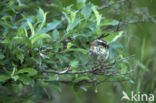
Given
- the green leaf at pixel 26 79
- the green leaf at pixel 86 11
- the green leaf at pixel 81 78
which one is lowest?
the green leaf at pixel 81 78

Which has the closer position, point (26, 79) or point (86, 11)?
point (26, 79)

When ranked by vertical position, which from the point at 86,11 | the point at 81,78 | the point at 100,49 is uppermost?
the point at 86,11

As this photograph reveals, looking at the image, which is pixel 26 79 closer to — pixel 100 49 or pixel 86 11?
pixel 100 49

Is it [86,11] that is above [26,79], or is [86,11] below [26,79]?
above

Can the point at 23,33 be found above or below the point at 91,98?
above

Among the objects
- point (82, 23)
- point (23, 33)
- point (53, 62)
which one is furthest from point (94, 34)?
point (23, 33)

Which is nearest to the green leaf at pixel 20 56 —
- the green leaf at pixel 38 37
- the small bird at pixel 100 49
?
the green leaf at pixel 38 37

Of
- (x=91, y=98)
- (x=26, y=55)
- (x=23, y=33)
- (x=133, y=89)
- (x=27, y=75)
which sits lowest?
(x=91, y=98)

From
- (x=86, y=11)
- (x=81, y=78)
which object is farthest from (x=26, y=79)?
(x=86, y=11)

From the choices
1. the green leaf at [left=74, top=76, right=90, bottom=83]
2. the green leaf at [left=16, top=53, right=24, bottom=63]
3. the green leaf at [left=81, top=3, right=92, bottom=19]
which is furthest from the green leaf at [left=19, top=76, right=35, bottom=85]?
the green leaf at [left=81, top=3, right=92, bottom=19]

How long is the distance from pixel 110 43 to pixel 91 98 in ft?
6.73

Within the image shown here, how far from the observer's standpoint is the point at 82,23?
168 centimetres

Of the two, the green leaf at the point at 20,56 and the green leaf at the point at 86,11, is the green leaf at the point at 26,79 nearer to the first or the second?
the green leaf at the point at 20,56

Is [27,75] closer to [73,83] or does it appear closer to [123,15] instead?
[73,83]
